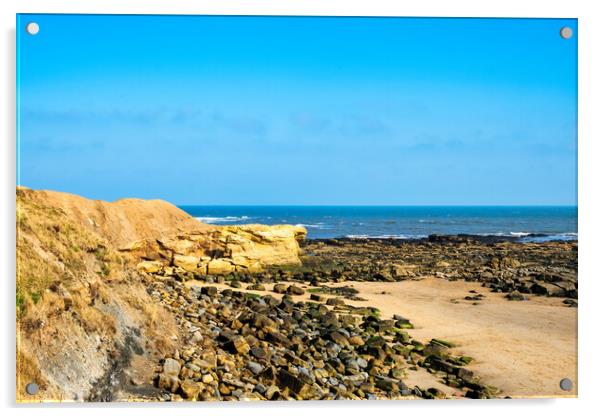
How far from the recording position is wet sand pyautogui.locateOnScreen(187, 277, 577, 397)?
6008 mm

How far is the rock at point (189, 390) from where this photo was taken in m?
5.52

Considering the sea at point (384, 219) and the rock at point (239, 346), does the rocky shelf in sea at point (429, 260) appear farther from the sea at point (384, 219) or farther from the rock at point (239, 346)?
the rock at point (239, 346)

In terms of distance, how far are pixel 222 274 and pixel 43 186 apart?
2.70m

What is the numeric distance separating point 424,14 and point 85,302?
14.7ft

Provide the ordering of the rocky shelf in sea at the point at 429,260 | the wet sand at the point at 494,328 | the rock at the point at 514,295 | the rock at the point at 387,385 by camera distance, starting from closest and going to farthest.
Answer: the rock at the point at 387,385
the wet sand at the point at 494,328
the rock at the point at 514,295
the rocky shelf in sea at the point at 429,260

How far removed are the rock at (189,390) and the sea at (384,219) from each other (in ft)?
7.39

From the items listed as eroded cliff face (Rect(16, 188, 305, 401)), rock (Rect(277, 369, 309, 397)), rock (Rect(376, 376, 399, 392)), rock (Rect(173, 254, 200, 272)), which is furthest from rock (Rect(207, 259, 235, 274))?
rock (Rect(376, 376, 399, 392))

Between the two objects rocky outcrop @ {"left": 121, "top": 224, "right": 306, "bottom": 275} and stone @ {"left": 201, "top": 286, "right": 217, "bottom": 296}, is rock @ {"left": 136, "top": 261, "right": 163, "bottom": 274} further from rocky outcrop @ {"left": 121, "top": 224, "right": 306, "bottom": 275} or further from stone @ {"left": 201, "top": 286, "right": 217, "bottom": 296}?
stone @ {"left": 201, "top": 286, "right": 217, "bottom": 296}

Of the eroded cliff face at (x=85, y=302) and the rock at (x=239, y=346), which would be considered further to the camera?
the rock at (x=239, y=346)

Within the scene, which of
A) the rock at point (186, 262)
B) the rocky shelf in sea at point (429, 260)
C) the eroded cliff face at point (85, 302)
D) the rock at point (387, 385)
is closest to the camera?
the eroded cliff face at point (85, 302)

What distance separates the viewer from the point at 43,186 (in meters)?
6.00

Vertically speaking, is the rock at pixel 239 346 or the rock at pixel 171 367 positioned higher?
the rock at pixel 239 346

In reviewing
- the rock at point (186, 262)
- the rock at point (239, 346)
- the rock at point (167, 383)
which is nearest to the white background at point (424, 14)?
the rock at point (167, 383)
